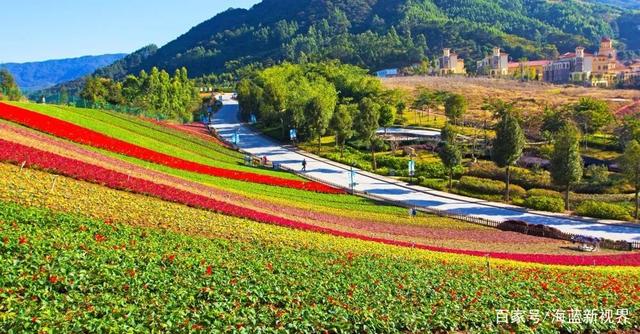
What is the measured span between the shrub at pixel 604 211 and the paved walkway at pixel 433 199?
1.15m

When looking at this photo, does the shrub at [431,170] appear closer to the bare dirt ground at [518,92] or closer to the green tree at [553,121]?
the green tree at [553,121]

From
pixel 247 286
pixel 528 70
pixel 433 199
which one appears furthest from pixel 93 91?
pixel 528 70

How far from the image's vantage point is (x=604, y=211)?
1538 inches

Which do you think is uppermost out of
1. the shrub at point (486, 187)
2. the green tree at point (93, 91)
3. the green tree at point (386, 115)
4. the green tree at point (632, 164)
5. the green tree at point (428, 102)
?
the green tree at point (93, 91)

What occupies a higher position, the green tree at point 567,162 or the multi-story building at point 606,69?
the multi-story building at point 606,69

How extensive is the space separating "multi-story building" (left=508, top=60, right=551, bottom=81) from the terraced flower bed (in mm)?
151528

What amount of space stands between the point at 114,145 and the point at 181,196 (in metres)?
14.9

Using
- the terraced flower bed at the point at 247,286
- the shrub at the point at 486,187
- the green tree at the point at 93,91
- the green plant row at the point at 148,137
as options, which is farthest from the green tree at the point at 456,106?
the terraced flower bed at the point at 247,286

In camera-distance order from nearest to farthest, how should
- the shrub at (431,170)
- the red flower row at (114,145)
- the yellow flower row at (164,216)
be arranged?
the yellow flower row at (164,216) < the red flower row at (114,145) < the shrub at (431,170)

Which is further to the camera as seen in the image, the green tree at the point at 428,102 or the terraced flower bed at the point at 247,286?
the green tree at the point at 428,102

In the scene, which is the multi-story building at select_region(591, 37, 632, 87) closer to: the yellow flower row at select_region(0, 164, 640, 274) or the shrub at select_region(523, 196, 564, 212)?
the shrub at select_region(523, 196, 564, 212)

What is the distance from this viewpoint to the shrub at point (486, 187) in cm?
4665

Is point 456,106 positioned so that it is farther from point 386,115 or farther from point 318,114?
point 318,114

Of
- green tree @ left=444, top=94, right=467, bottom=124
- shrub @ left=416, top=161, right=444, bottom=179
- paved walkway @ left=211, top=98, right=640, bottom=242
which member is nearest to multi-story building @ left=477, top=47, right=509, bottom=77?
green tree @ left=444, top=94, right=467, bottom=124
